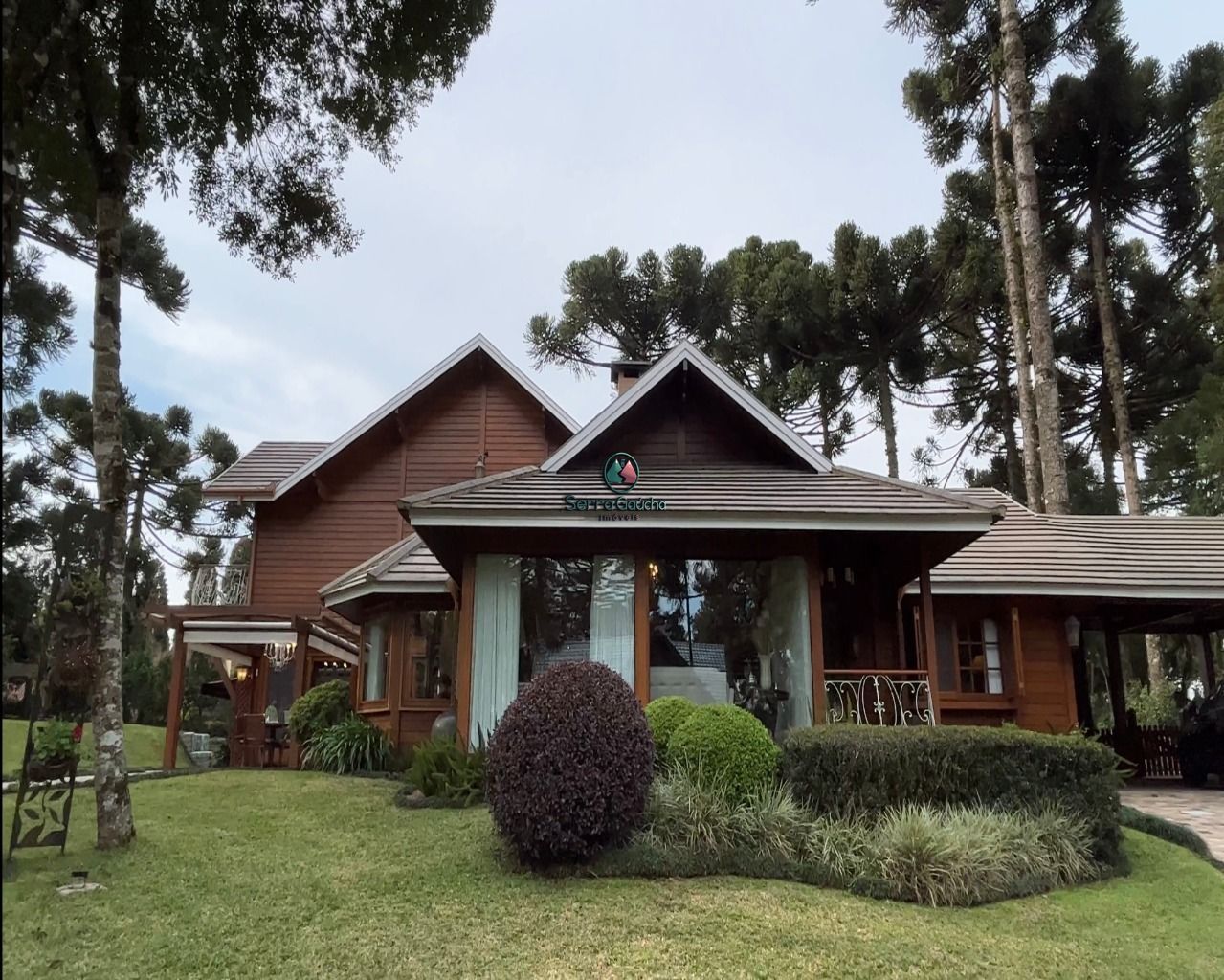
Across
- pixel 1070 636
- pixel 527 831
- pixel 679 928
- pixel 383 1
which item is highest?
pixel 383 1

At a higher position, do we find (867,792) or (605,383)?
(605,383)

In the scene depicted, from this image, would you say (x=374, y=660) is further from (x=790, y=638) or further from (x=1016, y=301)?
(x=1016, y=301)

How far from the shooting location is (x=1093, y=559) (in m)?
13.3

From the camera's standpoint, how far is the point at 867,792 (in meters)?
7.07

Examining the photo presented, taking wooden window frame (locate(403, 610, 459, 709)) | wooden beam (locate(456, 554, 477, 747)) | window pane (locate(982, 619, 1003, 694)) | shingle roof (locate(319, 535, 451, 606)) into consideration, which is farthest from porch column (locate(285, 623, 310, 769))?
window pane (locate(982, 619, 1003, 694))

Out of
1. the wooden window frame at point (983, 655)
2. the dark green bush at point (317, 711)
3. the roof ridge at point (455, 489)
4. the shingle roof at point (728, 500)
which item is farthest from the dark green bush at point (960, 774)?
the dark green bush at point (317, 711)

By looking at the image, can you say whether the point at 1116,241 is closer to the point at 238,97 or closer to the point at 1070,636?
the point at 1070,636

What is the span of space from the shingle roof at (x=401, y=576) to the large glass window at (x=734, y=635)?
11.4ft

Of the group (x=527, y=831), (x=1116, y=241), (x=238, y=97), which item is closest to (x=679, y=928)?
(x=527, y=831)

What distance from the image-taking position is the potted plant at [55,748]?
649 cm

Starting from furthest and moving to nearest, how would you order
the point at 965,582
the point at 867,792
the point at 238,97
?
1. the point at 965,582
2. the point at 238,97
3. the point at 867,792

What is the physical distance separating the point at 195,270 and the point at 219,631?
594cm

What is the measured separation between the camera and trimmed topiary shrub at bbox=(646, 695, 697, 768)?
7.90 meters

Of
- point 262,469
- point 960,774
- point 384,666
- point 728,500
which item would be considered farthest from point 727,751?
point 262,469
